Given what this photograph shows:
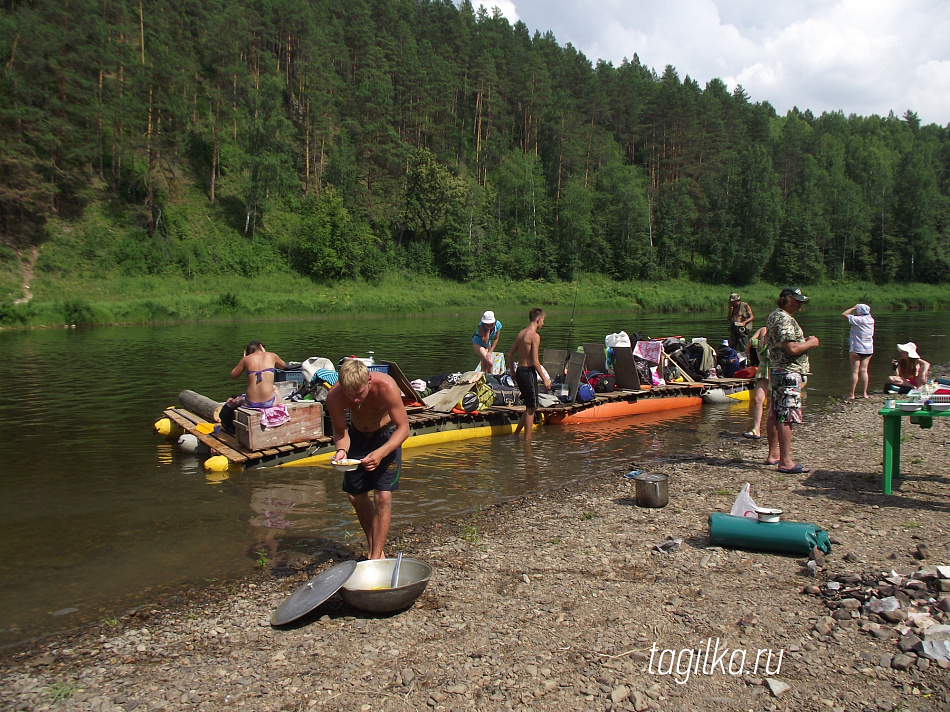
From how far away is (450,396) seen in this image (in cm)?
1273

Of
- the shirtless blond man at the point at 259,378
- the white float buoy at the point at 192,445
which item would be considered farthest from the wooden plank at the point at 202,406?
the shirtless blond man at the point at 259,378

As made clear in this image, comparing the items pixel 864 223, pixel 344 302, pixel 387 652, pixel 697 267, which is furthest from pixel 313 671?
pixel 864 223

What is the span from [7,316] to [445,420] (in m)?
31.3

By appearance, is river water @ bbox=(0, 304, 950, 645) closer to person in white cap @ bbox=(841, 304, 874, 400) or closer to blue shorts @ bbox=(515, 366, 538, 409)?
blue shorts @ bbox=(515, 366, 538, 409)

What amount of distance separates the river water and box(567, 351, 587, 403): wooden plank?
881 mm

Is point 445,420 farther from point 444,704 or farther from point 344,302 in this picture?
point 344,302

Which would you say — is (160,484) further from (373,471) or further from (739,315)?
(739,315)

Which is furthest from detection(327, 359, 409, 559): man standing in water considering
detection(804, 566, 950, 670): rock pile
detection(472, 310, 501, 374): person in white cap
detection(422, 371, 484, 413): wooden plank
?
detection(472, 310, 501, 374): person in white cap

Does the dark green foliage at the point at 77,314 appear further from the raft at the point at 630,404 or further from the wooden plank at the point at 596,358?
the raft at the point at 630,404

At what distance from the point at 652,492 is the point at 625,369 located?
307 inches

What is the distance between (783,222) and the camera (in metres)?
72.4

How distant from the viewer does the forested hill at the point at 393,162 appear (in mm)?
46438

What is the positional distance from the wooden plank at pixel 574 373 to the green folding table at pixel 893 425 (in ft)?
22.3

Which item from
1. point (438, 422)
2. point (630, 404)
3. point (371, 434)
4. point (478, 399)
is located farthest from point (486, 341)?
point (371, 434)
